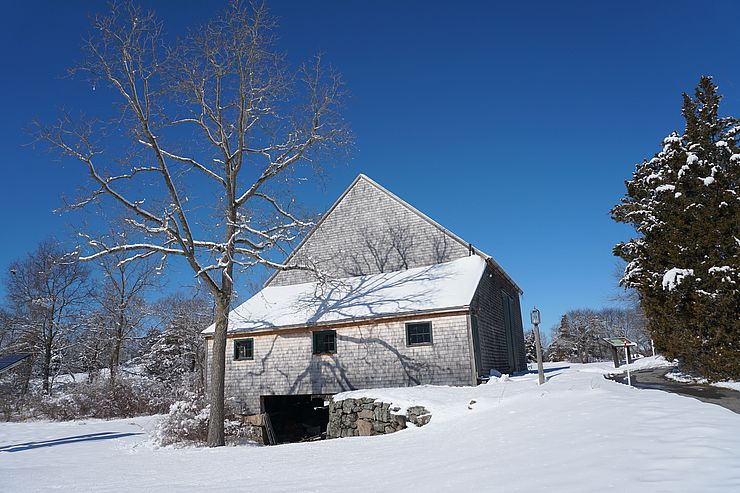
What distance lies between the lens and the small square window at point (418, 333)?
15.8 m

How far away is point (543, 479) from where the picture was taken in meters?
3.96

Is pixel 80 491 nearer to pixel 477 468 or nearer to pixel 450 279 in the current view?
pixel 477 468

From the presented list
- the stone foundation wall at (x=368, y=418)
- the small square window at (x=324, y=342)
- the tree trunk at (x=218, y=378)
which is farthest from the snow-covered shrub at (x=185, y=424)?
the small square window at (x=324, y=342)

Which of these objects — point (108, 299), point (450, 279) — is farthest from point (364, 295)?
point (108, 299)

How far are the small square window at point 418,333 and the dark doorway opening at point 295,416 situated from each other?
4.61 metres

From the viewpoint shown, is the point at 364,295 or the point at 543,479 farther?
the point at 364,295

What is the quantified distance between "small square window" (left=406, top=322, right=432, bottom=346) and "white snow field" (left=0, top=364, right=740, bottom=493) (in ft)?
14.0

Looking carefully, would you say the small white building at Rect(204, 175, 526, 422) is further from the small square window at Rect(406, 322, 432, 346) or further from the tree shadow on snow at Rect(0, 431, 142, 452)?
the tree shadow on snow at Rect(0, 431, 142, 452)

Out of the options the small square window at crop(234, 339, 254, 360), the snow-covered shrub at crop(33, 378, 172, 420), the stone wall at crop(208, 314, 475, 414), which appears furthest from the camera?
the snow-covered shrub at crop(33, 378, 172, 420)

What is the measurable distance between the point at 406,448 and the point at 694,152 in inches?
591

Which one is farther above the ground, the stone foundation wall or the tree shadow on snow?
the stone foundation wall

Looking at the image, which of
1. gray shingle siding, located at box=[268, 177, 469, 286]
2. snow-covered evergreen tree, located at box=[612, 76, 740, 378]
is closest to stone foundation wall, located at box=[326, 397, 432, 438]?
gray shingle siding, located at box=[268, 177, 469, 286]

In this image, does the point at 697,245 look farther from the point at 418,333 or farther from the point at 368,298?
the point at 368,298

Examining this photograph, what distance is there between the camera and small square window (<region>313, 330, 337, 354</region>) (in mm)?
17188
